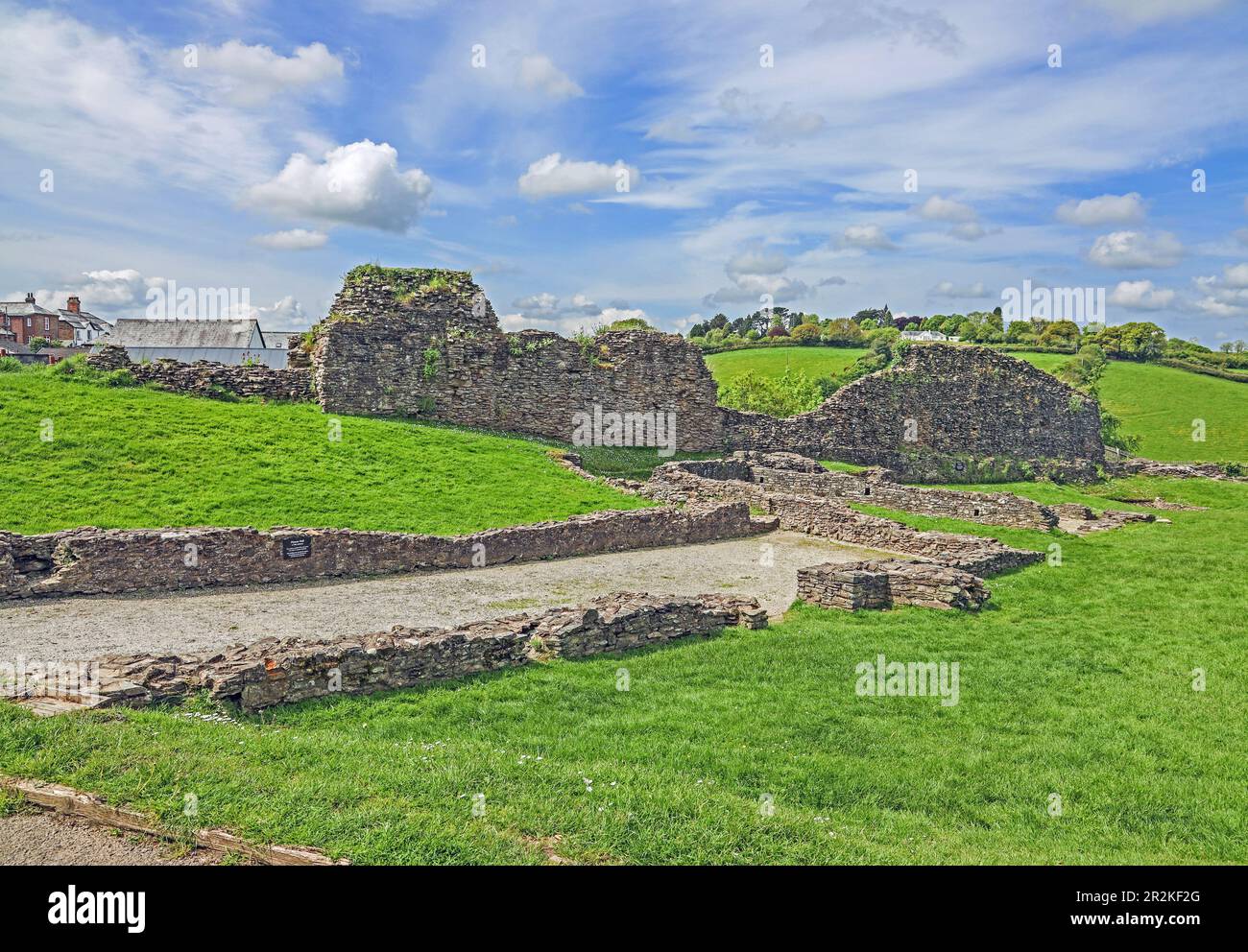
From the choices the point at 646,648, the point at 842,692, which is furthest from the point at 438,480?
the point at 842,692

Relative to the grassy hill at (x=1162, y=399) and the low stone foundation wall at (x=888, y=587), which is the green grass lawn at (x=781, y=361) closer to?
the grassy hill at (x=1162, y=399)

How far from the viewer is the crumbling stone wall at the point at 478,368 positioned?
1194 inches

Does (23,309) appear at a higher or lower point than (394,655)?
higher

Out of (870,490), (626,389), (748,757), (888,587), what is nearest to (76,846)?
(748,757)

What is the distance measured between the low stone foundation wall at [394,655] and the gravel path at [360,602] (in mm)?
2132

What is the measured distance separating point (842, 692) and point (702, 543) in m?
12.8

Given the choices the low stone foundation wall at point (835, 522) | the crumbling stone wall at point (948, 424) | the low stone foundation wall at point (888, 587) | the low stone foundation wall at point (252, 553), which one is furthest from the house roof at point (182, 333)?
the low stone foundation wall at point (888, 587)

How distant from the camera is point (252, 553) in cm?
1600

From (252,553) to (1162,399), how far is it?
67.0m

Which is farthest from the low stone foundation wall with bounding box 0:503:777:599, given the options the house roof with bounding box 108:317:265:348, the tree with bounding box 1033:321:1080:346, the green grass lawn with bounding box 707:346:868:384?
the tree with bounding box 1033:321:1080:346

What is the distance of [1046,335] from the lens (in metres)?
83.1

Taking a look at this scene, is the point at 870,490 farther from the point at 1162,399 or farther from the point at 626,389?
the point at 1162,399

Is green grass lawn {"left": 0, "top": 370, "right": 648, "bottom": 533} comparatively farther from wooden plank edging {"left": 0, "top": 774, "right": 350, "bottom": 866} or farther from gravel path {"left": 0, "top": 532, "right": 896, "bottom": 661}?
wooden plank edging {"left": 0, "top": 774, "right": 350, "bottom": 866}

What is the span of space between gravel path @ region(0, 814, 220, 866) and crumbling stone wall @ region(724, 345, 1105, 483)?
35.9 meters
